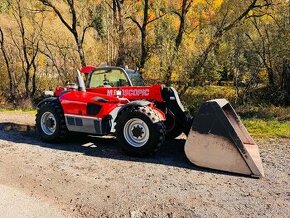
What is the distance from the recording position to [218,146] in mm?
6258

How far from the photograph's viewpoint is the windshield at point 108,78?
8.23 meters

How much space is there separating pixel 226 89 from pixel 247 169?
43.9 ft

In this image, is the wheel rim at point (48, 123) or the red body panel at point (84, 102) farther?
the wheel rim at point (48, 123)

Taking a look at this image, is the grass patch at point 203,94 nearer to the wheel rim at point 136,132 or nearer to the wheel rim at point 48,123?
the wheel rim at point 48,123

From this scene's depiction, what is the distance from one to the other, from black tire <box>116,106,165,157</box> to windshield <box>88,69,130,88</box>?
3.74 feet

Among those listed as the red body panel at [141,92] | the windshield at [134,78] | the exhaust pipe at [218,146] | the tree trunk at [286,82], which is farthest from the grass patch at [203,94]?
the exhaust pipe at [218,146]

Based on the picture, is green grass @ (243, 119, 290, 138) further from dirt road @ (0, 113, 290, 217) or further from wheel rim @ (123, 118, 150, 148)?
wheel rim @ (123, 118, 150, 148)

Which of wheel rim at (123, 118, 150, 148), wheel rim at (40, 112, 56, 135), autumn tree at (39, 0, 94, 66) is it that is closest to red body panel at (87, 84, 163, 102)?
wheel rim at (123, 118, 150, 148)

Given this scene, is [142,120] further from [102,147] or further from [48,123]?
[48,123]

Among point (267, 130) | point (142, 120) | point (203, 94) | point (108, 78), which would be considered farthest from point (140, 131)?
point (203, 94)

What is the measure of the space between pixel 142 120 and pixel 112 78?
1.71 m

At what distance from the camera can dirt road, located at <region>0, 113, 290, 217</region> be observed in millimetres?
4926

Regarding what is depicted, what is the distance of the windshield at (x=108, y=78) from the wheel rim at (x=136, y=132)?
4.20 ft

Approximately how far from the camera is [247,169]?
6078 mm
